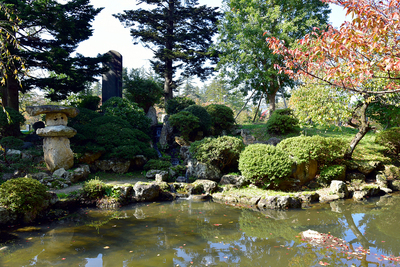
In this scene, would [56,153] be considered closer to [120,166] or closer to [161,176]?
[120,166]

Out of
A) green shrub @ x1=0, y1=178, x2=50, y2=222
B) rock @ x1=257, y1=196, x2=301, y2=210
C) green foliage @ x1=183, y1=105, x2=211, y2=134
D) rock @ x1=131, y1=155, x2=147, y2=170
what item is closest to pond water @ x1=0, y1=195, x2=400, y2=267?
rock @ x1=257, y1=196, x2=301, y2=210

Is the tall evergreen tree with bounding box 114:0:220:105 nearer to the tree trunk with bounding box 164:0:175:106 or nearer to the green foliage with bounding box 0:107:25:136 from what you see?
the tree trunk with bounding box 164:0:175:106

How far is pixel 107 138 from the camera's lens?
9820mm

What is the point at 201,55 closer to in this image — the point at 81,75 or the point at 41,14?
the point at 81,75

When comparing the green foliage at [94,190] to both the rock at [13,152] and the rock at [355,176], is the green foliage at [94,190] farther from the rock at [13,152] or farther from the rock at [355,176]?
the rock at [355,176]

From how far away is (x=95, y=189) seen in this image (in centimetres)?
718

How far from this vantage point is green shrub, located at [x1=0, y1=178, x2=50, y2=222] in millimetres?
5523

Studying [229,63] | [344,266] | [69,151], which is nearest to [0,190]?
[69,151]

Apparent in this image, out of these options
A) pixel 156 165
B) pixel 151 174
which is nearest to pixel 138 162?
pixel 156 165

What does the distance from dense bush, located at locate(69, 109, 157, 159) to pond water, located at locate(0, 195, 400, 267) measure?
3.23 meters

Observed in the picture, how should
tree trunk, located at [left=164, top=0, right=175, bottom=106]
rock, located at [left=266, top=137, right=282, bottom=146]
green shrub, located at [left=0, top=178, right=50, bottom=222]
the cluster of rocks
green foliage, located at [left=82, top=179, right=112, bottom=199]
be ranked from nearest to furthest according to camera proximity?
green shrub, located at [left=0, top=178, right=50, bottom=222] < green foliage, located at [left=82, top=179, right=112, bottom=199] < the cluster of rocks < rock, located at [left=266, top=137, right=282, bottom=146] < tree trunk, located at [left=164, top=0, right=175, bottom=106]

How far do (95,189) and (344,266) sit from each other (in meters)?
6.22

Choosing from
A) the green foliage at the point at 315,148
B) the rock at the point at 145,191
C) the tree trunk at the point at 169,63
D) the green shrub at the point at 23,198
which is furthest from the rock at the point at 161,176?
the tree trunk at the point at 169,63

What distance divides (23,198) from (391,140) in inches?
498
